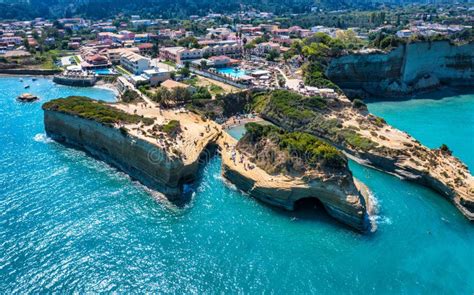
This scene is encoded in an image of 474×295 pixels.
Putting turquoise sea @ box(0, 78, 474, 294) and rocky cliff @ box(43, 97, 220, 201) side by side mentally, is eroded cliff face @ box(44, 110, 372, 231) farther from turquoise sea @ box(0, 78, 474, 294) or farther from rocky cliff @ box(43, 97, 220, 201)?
turquoise sea @ box(0, 78, 474, 294)

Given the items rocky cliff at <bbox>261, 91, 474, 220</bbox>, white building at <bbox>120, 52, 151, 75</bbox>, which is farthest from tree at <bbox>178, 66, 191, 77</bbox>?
rocky cliff at <bbox>261, 91, 474, 220</bbox>

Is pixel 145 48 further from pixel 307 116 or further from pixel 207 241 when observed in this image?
pixel 207 241

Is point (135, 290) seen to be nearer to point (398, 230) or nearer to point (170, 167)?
point (170, 167)

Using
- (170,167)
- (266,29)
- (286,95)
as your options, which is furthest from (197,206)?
(266,29)

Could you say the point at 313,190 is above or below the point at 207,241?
above

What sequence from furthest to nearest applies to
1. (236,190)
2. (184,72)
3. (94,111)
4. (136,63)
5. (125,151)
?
(136,63), (184,72), (94,111), (125,151), (236,190)

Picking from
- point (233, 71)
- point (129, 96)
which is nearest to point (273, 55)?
point (233, 71)

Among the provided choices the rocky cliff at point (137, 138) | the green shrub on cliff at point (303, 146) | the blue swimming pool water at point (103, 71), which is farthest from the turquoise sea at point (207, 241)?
the blue swimming pool water at point (103, 71)
